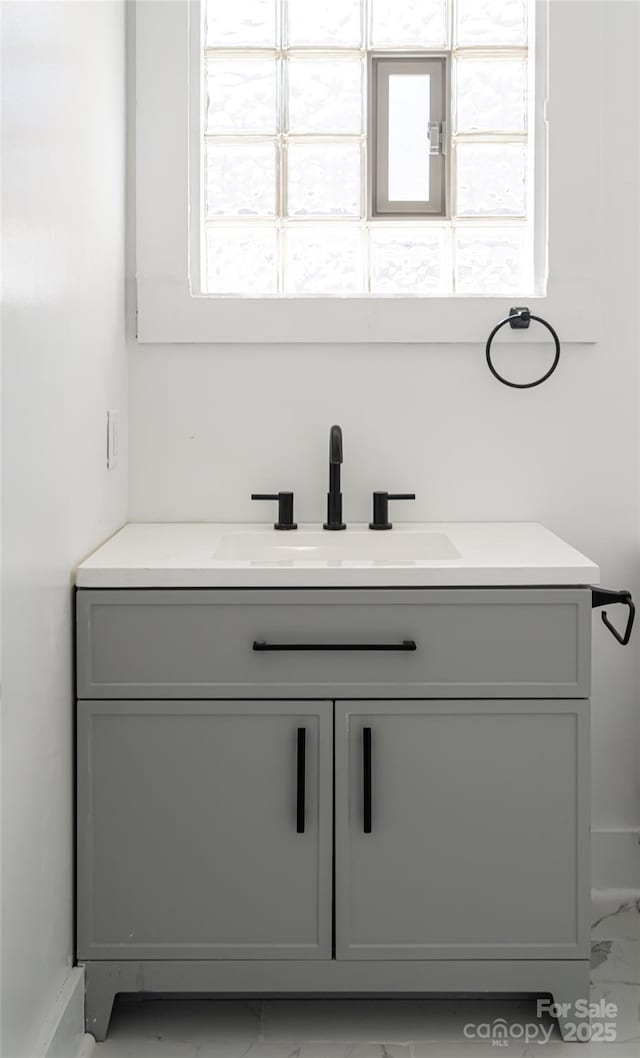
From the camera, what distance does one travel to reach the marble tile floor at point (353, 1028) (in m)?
1.84

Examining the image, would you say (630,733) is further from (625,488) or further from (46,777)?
(46,777)

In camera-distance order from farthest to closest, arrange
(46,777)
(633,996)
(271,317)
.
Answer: (271,317) < (633,996) < (46,777)

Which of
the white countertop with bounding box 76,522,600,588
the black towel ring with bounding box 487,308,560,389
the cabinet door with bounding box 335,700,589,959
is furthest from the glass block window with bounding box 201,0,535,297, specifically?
the cabinet door with bounding box 335,700,589,959

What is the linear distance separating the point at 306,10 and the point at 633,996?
220cm

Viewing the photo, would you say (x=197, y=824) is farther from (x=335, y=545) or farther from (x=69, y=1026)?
(x=335, y=545)

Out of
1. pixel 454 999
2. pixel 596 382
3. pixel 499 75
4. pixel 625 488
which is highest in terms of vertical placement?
pixel 499 75

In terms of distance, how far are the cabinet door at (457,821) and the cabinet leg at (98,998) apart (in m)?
0.41

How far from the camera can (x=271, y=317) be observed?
2.30 meters

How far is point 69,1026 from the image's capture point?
173cm

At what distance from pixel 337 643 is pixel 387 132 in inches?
49.4

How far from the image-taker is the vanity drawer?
1.80 m

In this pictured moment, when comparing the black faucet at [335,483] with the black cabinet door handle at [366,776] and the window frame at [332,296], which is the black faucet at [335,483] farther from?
the black cabinet door handle at [366,776]

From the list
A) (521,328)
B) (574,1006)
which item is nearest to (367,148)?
(521,328)

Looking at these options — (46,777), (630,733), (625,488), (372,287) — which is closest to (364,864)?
(46,777)
